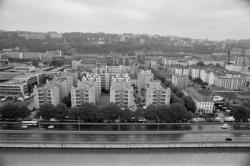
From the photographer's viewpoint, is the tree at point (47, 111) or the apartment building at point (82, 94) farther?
the apartment building at point (82, 94)

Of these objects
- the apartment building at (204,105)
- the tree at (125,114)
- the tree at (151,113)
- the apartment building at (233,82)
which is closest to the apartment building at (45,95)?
the tree at (125,114)

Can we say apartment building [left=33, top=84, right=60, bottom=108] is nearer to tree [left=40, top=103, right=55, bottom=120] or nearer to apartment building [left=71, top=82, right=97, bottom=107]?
apartment building [left=71, top=82, right=97, bottom=107]

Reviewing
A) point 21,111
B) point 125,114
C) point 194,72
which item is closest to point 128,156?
point 125,114

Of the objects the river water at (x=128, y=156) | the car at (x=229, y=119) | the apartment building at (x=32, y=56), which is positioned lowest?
the river water at (x=128, y=156)

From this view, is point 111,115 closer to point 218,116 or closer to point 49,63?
point 218,116

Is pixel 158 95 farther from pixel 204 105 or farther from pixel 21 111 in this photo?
pixel 21 111

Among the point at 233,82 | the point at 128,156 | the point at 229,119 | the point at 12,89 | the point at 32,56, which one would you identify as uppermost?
the point at 32,56

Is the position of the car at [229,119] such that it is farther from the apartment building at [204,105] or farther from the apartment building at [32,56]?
the apartment building at [32,56]

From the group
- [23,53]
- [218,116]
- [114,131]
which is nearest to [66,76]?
[114,131]

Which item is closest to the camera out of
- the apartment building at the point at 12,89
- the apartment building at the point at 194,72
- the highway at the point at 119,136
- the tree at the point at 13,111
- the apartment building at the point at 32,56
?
the highway at the point at 119,136
